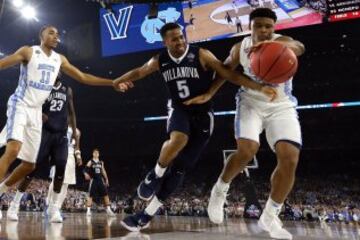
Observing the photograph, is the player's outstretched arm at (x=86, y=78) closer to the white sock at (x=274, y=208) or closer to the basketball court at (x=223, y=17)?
the white sock at (x=274, y=208)

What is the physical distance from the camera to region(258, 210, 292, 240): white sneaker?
2.93 metres

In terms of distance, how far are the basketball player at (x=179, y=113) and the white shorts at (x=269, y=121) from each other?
0.39 meters

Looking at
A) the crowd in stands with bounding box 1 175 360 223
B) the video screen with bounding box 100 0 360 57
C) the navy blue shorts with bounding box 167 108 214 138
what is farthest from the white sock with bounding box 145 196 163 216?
the video screen with bounding box 100 0 360 57

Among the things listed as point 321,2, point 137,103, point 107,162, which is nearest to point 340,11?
point 321,2

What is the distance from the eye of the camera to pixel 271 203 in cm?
Answer: 315

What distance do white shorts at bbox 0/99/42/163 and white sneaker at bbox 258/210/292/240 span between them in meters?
2.40

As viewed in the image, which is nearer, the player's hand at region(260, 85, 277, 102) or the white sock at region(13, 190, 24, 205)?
the player's hand at region(260, 85, 277, 102)

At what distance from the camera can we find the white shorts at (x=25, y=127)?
380cm

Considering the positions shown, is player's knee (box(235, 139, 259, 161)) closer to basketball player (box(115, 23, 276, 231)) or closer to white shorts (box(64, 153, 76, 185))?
basketball player (box(115, 23, 276, 231))

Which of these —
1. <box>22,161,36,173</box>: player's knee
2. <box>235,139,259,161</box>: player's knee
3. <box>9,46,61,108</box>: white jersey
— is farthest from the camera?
<box>22,161,36,173</box>: player's knee

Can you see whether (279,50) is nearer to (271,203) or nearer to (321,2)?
(271,203)

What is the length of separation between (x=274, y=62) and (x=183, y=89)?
971 millimetres

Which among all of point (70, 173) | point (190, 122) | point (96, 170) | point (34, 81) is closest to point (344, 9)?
point (96, 170)

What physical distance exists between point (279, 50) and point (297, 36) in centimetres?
1416
